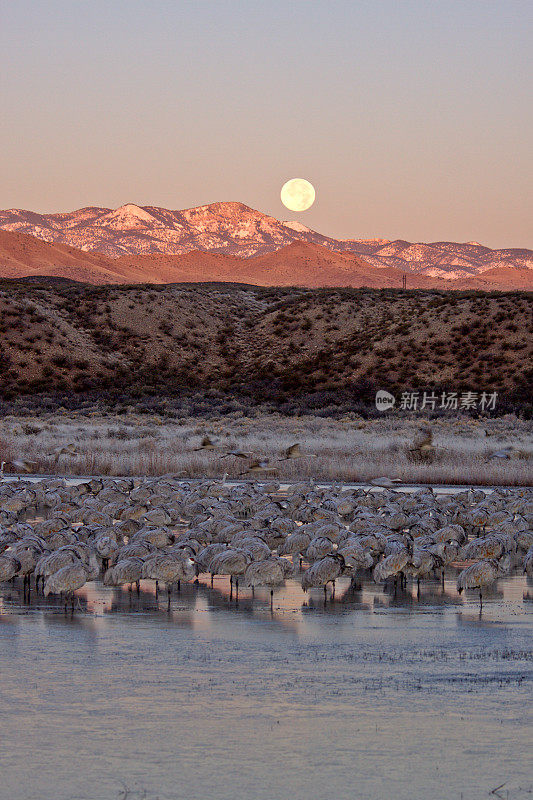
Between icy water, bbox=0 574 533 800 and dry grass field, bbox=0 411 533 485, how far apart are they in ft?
55.9

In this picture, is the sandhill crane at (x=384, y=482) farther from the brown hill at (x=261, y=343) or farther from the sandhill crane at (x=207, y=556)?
the brown hill at (x=261, y=343)

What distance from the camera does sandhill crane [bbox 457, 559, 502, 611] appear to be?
12258 millimetres

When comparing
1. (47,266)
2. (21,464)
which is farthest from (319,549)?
(47,266)

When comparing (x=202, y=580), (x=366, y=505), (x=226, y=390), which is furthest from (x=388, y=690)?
(x=226, y=390)

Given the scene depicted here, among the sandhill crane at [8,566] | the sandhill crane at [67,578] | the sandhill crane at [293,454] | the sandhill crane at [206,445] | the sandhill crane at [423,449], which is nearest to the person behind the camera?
the sandhill crane at [67,578]

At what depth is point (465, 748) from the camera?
7.10 metres

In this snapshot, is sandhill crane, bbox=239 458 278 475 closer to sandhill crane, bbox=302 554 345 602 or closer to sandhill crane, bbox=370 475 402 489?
sandhill crane, bbox=370 475 402 489

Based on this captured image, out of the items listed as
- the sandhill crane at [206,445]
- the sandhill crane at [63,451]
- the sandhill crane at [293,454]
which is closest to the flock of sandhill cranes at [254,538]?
the sandhill crane at [293,454]

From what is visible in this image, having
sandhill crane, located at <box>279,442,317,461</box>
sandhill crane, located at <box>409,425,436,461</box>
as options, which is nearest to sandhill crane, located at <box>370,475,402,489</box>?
sandhill crane, located at <box>279,442,317,461</box>

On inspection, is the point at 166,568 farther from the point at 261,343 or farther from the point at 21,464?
the point at 261,343

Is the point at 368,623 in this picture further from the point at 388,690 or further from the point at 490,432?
the point at 490,432

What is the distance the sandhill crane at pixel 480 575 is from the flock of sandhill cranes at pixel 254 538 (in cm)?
1

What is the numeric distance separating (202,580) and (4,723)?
21.5ft

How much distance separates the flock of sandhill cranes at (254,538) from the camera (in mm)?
12109
